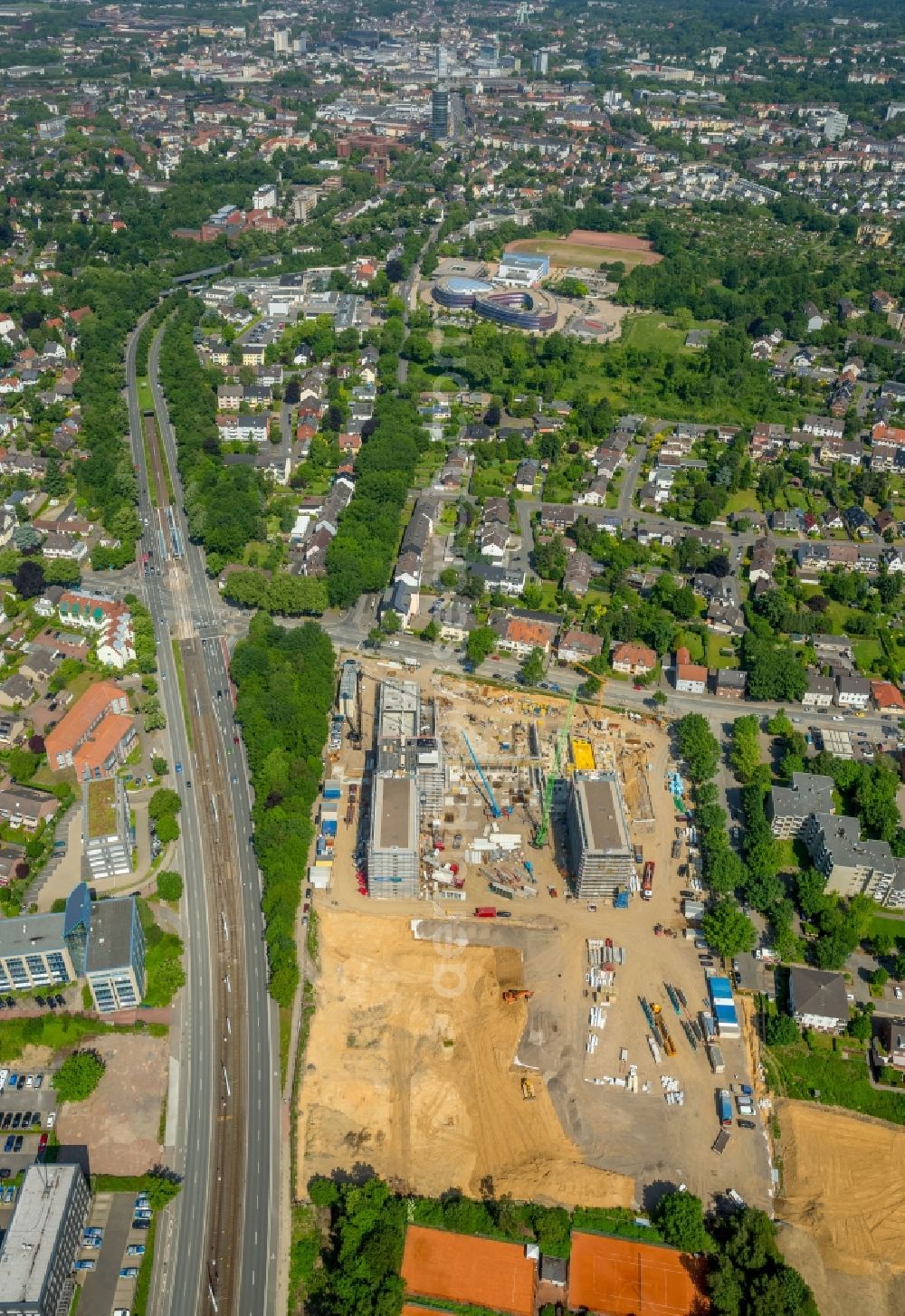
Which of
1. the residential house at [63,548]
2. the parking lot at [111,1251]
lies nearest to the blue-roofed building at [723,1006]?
the parking lot at [111,1251]

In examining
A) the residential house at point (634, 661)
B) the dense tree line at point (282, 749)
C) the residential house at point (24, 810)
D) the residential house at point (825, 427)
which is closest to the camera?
the dense tree line at point (282, 749)

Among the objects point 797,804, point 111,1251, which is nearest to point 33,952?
point 111,1251

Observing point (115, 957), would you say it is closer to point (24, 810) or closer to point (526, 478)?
point (24, 810)

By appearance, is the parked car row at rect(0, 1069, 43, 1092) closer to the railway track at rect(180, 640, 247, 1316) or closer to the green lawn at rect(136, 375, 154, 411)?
the railway track at rect(180, 640, 247, 1316)

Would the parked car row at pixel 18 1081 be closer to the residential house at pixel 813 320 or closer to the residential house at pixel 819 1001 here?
the residential house at pixel 819 1001

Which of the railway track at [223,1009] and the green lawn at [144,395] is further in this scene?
the green lawn at [144,395]

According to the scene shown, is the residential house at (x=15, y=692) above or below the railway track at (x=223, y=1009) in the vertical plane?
above
